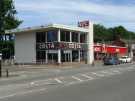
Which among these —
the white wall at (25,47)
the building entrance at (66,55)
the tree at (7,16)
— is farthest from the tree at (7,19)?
the building entrance at (66,55)

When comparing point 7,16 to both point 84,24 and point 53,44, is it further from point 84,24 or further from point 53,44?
point 53,44

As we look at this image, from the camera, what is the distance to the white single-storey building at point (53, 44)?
65438 millimetres

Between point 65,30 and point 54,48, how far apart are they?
4.67m

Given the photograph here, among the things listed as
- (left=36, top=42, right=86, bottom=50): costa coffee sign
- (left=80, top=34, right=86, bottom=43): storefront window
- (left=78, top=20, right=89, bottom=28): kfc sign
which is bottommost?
(left=36, top=42, right=86, bottom=50): costa coffee sign

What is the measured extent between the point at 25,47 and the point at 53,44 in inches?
316

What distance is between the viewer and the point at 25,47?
233ft

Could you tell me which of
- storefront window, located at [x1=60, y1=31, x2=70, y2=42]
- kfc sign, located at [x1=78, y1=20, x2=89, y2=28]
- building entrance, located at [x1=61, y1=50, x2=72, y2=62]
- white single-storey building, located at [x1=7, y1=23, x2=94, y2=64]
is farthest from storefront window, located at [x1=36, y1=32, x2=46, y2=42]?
kfc sign, located at [x1=78, y1=20, x2=89, y2=28]

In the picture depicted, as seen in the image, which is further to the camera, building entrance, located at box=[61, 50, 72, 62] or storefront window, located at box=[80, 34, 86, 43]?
storefront window, located at box=[80, 34, 86, 43]

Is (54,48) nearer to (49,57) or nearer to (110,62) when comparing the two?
(49,57)

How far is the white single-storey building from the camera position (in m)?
65.4

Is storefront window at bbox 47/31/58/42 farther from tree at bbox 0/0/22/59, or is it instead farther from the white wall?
tree at bbox 0/0/22/59

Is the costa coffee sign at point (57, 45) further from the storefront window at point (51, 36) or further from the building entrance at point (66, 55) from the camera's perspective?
the storefront window at point (51, 36)

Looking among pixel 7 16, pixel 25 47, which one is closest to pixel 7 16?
pixel 7 16

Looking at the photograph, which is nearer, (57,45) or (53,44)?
(57,45)
